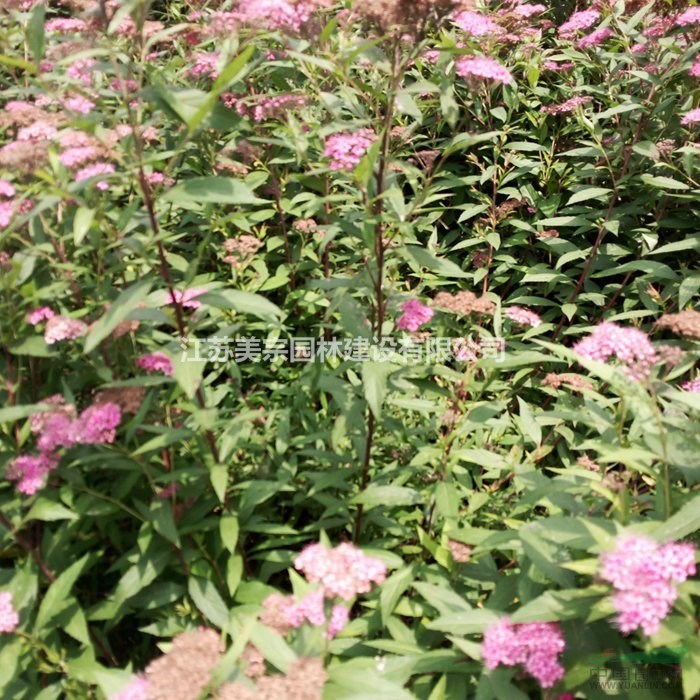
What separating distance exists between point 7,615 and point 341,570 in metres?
1.06

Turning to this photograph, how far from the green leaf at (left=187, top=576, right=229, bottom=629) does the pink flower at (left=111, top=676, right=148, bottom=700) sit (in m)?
0.60

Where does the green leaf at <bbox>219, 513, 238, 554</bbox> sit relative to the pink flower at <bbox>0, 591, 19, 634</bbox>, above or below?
below

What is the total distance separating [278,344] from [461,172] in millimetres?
2137

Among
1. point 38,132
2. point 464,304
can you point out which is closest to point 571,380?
point 464,304

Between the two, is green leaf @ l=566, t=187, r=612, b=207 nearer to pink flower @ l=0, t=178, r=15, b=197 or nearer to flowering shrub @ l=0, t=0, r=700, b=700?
flowering shrub @ l=0, t=0, r=700, b=700

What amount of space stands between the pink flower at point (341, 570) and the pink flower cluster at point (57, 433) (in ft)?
2.47

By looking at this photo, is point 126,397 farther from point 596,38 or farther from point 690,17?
point 596,38

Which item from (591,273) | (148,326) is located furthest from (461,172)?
(148,326)

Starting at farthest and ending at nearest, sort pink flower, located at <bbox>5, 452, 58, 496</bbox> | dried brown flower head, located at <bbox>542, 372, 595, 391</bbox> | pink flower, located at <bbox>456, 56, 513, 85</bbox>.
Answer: dried brown flower head, located at <bbox>542, 372, 595, 391</bbox> → pink flower, located at <bbox>456, 56, 513, 85</bbox> → pink flower, located at <bbox>5, 452, 58, 496</bbox>

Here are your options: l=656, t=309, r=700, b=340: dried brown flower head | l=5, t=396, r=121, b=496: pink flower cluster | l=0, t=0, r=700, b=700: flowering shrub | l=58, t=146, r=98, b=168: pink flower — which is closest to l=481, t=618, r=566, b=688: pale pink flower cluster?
l=0, t=0, r=700, b=700: flowering shrub

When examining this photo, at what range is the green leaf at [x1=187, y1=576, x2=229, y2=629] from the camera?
2188 mm

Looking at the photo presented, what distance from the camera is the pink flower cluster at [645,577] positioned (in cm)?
147

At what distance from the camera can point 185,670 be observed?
150 cm

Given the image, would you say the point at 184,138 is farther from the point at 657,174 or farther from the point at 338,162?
the point at 657,174
